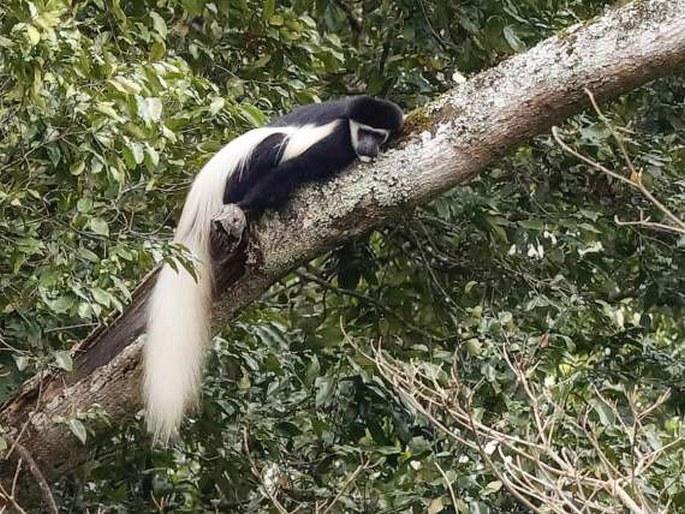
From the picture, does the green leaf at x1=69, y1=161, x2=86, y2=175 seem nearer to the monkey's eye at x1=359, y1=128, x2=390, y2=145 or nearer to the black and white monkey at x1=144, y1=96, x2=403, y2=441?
the black and white monkey at x1=144, y1=96, x2=403, y2=441

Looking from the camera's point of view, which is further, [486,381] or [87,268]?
[486,381]

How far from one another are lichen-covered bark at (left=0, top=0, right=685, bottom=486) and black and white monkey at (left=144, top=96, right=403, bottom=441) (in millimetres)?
53

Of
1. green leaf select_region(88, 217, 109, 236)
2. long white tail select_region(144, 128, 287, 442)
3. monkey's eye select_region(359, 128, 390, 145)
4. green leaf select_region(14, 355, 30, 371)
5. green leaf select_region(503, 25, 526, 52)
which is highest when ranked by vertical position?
green leaf select_region(88, 217, 109, 236)

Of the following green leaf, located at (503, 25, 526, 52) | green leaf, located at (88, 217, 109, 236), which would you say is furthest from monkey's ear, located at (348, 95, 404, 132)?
green leaf, located at (88, 217, 109, 236)

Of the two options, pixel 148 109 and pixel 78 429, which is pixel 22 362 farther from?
pixel 148 109

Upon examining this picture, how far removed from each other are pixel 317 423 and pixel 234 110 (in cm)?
85

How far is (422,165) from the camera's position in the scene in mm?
2227

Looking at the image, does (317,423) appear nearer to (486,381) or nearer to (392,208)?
(486,381)

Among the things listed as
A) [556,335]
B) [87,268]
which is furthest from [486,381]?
[87,268]

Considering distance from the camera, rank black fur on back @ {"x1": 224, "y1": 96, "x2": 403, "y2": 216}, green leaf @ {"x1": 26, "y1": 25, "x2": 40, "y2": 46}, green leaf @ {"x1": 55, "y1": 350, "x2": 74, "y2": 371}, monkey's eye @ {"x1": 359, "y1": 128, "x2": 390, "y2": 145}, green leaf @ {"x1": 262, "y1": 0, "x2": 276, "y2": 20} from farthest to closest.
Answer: green leaf @ {"x1": 262, "y1": 0, "x2": 276, "y2": 20} → black fur on back @ {"x1": 224, "y1": 96, "x2": 403, "y2": 216} → monkey's eye @ {"x1": 359, "y1": 128, "x2": 390, "y2": 145} → green leaf @ {"x1": 55, "y1": 350, "x2": 74, "y2": 371} → green leaf @ {"x1": 26, "y1": 25, "x2": 40, "y2": 46}

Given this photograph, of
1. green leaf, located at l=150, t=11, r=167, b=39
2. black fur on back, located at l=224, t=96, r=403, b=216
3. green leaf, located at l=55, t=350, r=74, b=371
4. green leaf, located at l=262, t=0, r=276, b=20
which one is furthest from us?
green leaf, located at l=262, t=0, r=276, b=20

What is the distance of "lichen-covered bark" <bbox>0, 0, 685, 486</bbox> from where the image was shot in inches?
82.2

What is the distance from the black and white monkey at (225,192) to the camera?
244cm

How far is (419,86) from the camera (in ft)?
11.0
